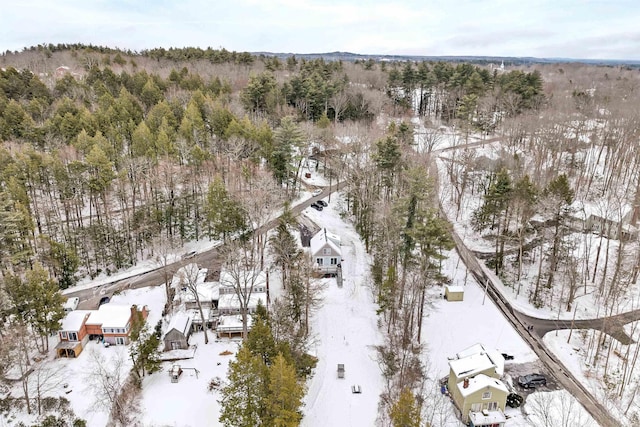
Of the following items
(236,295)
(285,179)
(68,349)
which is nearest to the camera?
(68,349)

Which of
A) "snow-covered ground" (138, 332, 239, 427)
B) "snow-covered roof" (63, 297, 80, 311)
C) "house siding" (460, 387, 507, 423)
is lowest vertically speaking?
"snow-covered ground" (138, 332, 239, 427)

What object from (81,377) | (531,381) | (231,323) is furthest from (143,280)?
(531,381)

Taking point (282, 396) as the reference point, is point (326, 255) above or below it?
above

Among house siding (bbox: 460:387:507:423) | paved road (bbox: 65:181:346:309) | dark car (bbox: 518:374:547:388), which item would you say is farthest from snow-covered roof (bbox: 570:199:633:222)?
paved road (bbox: 65:181:346:309)

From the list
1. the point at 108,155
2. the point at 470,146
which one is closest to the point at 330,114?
the point at 470,146

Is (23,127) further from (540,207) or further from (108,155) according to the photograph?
(540,207)

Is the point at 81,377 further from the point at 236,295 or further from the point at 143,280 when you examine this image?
the point at 236,295

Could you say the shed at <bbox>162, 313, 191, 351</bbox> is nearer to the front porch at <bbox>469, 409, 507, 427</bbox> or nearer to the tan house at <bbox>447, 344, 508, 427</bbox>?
the tan house at <bbox>447, 344, 508, 427</bbox>

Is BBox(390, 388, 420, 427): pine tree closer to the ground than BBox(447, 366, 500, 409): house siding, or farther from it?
farther from it
